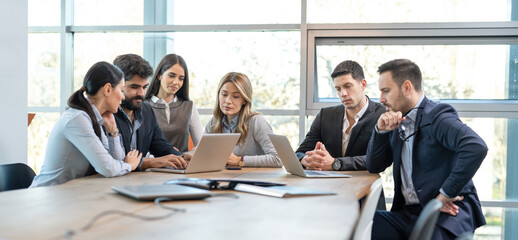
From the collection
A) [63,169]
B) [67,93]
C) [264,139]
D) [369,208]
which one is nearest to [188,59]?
[67,93]

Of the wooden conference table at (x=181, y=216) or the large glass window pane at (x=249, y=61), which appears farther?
the large glass window pane at (x=249, y=61)

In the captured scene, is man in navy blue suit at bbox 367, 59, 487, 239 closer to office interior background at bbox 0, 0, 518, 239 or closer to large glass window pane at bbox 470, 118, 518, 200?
office interior background at bbox 0, 0, 518, 239

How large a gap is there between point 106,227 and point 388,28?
3.92 m

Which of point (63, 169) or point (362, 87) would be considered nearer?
point (63, 169)

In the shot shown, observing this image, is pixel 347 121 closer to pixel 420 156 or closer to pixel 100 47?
pixel 420 156

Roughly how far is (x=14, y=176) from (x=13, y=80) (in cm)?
140

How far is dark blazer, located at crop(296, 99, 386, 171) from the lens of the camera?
12.8ft

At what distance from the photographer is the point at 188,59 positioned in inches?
215

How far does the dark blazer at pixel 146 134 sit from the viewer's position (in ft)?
11.8

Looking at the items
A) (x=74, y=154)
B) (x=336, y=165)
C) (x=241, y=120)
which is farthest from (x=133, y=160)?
(x=336, y=165)

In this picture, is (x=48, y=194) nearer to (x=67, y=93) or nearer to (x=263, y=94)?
(x=263, y=94)

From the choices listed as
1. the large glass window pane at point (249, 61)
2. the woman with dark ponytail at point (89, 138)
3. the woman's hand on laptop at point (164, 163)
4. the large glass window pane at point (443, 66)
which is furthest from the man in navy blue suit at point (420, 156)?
the large glass window pane at point (249, 61)

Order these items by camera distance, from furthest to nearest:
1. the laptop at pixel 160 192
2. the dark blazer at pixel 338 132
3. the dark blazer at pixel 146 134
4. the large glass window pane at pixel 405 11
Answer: the large glass window pane at pixel 405 11 → the dark blazer at pixel 338 132 → the dark blazer at pixel 146 134 → the laptop at pixel 160 192

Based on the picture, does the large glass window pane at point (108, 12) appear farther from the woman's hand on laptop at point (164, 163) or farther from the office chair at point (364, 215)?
the office chair at point (364, 215)
